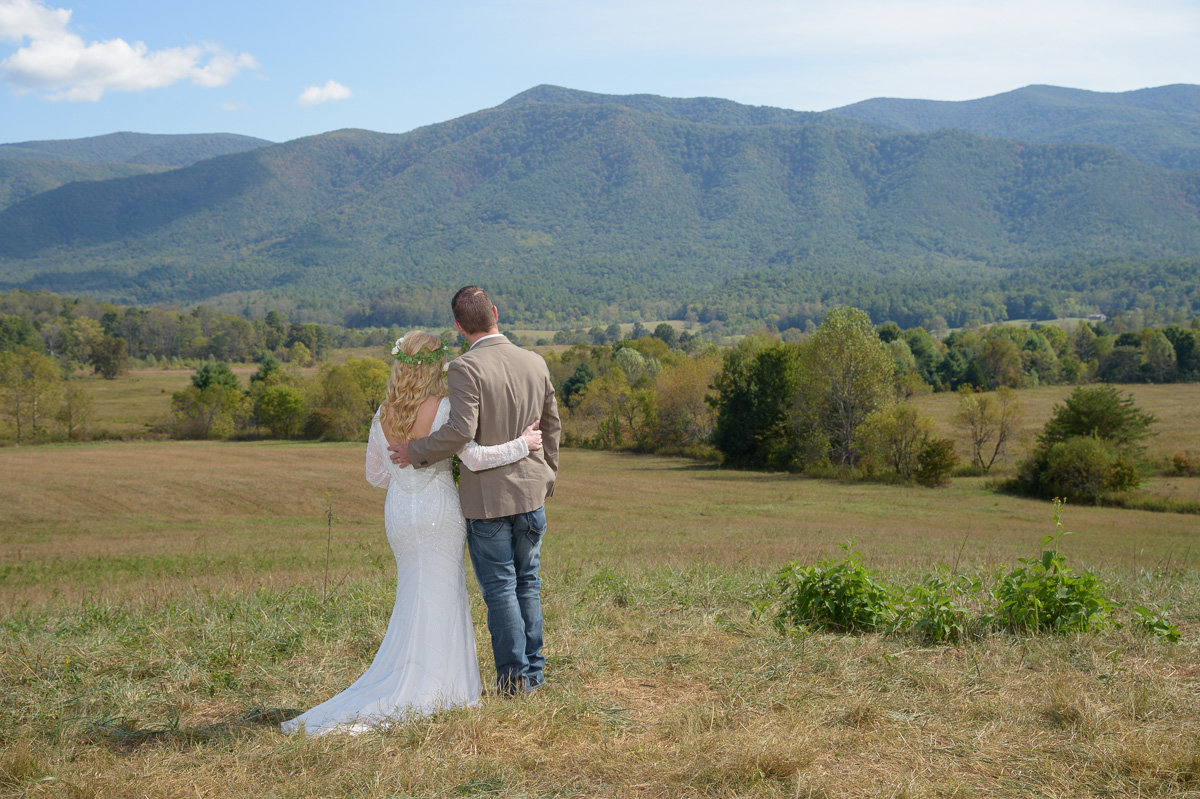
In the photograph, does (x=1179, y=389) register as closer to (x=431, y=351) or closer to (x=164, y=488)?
(x=164, y=488)

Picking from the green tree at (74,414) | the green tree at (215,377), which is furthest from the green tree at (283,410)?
the green tree at (74,414)

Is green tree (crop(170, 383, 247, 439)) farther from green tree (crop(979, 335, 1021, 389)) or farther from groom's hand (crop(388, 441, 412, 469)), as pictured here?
green tree (crop(979, 335, 1021, 389))

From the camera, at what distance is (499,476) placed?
4387 mm

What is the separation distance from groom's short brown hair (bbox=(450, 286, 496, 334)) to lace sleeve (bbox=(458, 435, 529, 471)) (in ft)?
2.27

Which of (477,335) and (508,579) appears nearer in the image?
(508,579)

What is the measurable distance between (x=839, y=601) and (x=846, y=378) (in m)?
45.0

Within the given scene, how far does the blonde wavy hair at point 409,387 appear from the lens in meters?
4.47

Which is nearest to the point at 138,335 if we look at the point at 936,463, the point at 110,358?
the point at 110,358

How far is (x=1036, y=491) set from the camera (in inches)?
1510

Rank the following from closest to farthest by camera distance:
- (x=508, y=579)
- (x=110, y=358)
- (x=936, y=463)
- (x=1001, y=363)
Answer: (x=508, y=579)
(x=936, y=463)
(x=1001, y=363)
(x=110, y=358)

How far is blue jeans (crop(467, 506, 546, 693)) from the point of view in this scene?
445 cm

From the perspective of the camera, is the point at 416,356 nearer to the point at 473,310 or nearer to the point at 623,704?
the point at 473,310

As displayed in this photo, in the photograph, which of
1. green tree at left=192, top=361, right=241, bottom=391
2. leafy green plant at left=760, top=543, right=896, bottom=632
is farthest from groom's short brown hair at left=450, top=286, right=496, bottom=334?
green tree at left=192, top=361, right=241, bottom=391

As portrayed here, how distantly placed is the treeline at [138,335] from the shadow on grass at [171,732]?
10255 centimetres
